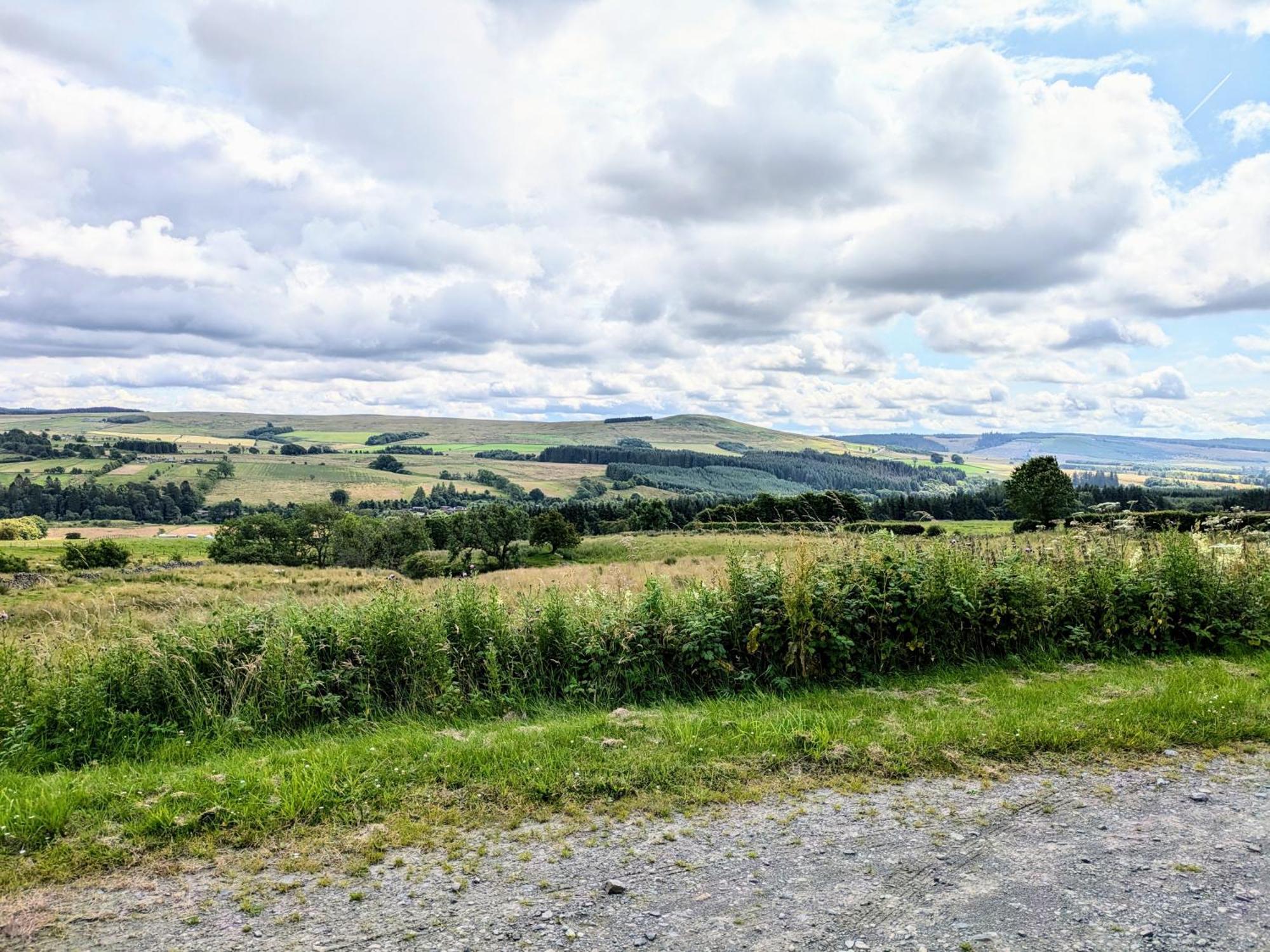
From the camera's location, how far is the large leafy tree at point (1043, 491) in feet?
222

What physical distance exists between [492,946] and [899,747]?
413cm

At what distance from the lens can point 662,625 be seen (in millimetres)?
8891

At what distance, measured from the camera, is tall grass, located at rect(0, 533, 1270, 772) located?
7598mm

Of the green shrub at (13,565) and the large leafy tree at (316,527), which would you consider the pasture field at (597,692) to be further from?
the large leafy tree at (316,527)

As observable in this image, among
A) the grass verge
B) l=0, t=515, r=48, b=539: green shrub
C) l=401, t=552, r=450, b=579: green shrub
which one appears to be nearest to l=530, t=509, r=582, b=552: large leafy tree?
l=401, t=552, r=450, b=579: green shrub

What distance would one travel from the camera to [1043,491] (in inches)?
2657

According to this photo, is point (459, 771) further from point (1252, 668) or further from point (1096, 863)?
point (1252, 668)

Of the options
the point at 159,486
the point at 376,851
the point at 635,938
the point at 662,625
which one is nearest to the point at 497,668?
the point at 662,625

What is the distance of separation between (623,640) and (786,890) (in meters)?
4.64

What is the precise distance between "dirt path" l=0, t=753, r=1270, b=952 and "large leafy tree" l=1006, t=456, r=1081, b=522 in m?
70.4

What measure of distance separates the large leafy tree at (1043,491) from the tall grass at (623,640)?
6382 centimetres

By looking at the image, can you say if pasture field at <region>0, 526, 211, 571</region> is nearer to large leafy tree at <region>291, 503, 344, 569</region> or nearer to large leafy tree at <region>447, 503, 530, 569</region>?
large leafy tree at <region>291, 503, 344, 569</region>

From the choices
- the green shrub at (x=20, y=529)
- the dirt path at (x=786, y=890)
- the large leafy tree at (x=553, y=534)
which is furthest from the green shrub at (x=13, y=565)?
the dirt path at (x=786, y=890)

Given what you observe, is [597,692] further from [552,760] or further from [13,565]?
[13,565]
